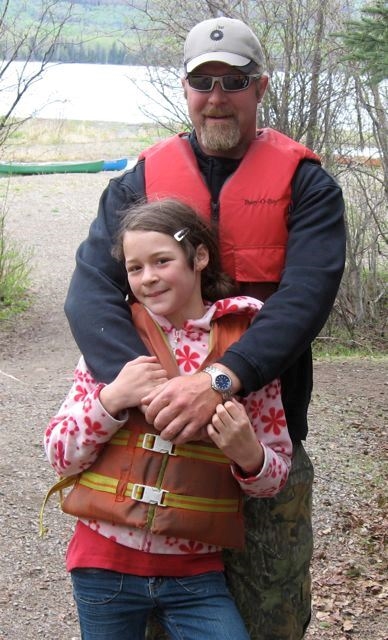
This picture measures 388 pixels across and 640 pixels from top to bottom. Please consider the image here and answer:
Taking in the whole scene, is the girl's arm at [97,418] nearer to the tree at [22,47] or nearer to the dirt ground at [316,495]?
the dirt ground at [316,495]

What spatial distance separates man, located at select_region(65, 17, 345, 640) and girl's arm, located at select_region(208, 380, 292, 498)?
0.13 ft

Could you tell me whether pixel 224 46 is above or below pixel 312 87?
below

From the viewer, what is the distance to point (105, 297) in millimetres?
2732

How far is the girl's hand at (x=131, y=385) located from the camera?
248 cm

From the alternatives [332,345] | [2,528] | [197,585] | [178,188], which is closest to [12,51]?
[332,345]

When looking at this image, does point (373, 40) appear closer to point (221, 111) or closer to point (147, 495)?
point (221, 111)

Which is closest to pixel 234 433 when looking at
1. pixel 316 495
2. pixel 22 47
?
pixel 316 495

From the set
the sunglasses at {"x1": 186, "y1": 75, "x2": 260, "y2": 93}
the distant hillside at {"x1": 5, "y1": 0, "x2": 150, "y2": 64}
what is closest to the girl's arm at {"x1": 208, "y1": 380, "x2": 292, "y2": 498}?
the sunglasses at {"x1": 186, "y1": 75, "x2": 260, "y2": 93}

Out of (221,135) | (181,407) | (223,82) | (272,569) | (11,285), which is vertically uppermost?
(223,82)

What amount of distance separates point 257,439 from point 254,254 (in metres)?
0.56

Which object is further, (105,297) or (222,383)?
(105,297)

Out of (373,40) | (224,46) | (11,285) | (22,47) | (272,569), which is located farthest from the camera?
(11,285)

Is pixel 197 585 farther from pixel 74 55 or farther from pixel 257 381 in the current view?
pixel 74 55

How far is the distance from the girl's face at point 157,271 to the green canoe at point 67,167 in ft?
69.8
